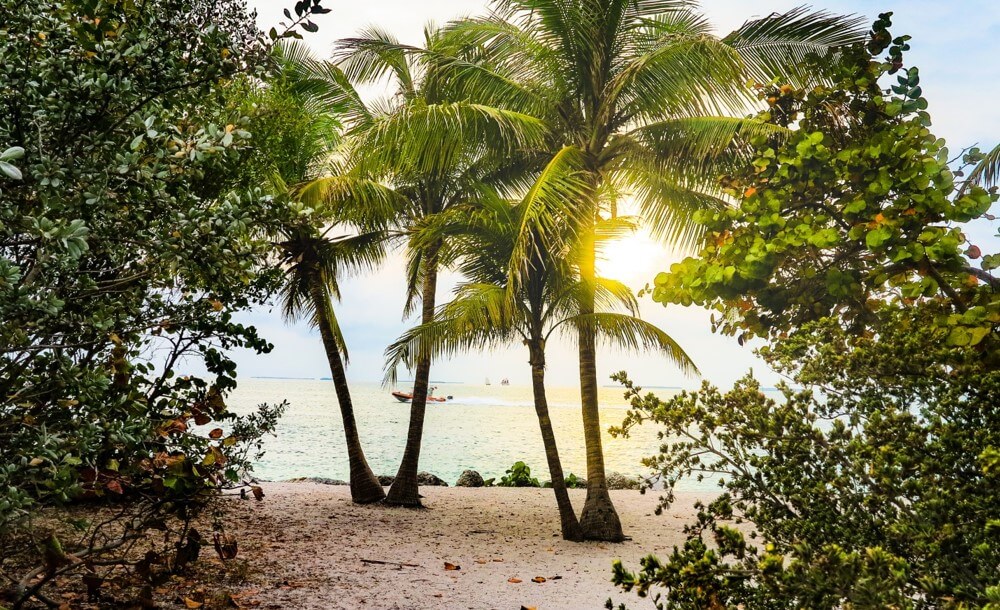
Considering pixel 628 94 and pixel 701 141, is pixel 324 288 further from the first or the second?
pixel 701 141

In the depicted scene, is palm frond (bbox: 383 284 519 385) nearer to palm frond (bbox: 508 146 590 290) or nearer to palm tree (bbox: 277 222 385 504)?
palm frond (bbox: 508 146 590 290)

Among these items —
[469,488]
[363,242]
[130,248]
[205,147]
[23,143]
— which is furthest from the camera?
[469,488]

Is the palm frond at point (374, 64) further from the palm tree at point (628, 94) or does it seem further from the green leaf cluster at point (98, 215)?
the green leaf cluster at point (98, 215)

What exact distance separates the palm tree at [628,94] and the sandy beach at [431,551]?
1.14m

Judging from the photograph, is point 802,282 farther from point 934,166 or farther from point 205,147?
point 205,147

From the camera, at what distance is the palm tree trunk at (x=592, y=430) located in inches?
320

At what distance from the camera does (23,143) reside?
211 cm

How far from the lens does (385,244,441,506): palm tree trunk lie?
10.1 metres

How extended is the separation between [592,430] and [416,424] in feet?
10.9

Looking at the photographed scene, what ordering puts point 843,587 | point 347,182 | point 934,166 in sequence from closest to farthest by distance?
point 843,587 → point 934,166 → point 347,182

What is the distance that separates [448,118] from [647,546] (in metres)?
5.85

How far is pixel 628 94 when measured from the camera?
27.2ft

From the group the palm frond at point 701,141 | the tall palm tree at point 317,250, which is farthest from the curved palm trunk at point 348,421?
the palm frond at point 701,141

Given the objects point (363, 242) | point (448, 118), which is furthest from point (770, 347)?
point (363, 242)
